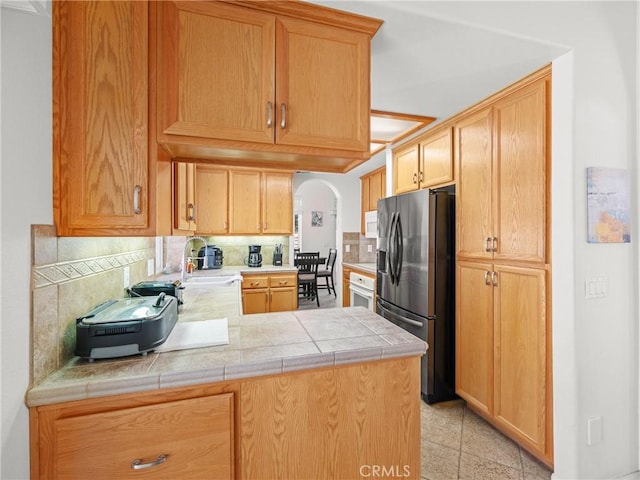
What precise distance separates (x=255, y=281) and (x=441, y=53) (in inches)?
115

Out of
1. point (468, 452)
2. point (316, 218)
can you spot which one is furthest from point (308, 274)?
point (468, 452)

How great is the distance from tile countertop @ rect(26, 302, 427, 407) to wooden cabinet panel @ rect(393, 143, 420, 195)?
1823mm

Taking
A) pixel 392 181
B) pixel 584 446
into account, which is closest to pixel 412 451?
pixel 584 446

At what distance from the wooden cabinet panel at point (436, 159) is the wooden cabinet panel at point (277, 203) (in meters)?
2.02

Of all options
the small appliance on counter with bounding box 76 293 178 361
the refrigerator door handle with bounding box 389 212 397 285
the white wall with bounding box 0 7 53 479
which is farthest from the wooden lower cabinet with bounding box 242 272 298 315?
the white wall with bounding box 0 7 53 479

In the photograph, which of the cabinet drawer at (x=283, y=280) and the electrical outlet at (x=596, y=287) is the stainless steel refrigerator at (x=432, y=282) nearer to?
the electrical outlet at (x=596, y=287)

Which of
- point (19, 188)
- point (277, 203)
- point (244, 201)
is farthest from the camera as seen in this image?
point (277, 203)

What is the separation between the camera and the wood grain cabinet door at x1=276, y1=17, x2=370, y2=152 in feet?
4.25

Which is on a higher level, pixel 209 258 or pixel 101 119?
pixel 101 119

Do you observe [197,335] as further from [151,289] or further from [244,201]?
[244,201]

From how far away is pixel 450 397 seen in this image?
2.52 meters

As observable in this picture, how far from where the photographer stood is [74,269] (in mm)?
1166

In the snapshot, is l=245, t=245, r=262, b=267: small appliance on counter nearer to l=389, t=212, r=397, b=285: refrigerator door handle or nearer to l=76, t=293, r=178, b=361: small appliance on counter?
l=389, t=212, r=397, b=285: refrigerator door handle

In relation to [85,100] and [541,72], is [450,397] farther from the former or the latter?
[85,100]
